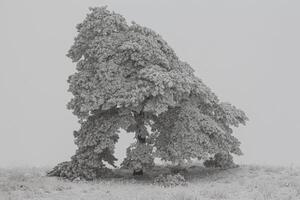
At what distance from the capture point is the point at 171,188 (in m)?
25.6

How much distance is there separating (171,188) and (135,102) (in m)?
4.27

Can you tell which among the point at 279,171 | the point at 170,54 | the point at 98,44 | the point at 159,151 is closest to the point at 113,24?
the point at 98,44

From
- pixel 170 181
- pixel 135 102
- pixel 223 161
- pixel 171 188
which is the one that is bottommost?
pixel 171 188

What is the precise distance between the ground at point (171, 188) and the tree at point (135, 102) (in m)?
1.37

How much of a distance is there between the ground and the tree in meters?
1.37

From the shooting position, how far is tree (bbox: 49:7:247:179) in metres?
27.2

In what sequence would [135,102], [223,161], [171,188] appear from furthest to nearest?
[223,161], [135,102], [171,188]

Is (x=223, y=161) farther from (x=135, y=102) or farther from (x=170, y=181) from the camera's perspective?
(x=135, y=102)

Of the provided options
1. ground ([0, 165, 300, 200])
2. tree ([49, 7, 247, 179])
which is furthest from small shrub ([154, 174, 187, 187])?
tree ([49, 7, 247, 179])

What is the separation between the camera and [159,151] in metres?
27.9

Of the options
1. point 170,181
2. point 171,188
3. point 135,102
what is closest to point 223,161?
point 170,181

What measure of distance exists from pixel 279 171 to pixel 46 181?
11721 millimetres

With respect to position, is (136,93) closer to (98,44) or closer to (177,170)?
(98,44)

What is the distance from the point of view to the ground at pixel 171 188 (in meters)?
22.5
